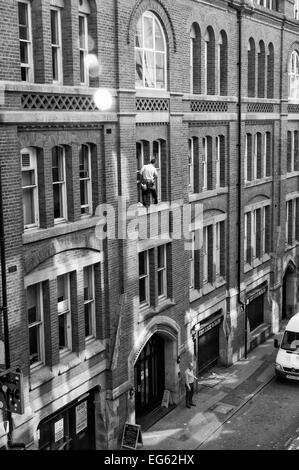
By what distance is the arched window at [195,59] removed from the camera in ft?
74.3

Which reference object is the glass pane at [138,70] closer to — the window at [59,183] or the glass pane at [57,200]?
the window at [59,183]

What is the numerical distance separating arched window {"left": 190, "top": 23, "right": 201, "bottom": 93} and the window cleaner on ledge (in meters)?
4.62

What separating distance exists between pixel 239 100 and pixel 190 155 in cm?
424

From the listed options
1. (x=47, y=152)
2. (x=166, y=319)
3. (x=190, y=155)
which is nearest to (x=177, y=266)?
(x=166, y=319)

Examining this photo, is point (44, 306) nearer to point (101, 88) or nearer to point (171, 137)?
point (101, 88)

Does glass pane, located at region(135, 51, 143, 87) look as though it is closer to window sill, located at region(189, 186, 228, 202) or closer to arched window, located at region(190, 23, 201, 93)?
arched window, located at region(190, 23, 201, 93)

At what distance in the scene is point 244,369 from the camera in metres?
26.5

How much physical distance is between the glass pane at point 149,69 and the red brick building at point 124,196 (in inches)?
2.4

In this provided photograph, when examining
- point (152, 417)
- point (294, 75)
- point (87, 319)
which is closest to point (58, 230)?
point (87, 319)

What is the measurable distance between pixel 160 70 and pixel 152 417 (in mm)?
11992

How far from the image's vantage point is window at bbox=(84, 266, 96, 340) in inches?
712

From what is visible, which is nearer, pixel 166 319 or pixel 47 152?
pixel 47 152

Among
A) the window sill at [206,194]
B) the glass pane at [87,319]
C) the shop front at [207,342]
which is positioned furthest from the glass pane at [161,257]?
the glass pane at [87,319]

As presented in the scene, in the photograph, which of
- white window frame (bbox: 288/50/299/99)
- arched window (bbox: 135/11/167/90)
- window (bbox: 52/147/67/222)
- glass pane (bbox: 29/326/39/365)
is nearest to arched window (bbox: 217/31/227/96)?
arched window (bbox: 135/11/167/90)
